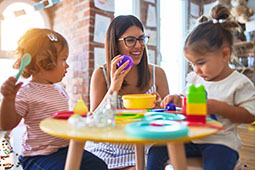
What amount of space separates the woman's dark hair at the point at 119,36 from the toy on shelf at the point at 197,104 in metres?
0.73

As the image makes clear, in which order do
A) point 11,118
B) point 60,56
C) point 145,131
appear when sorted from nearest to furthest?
point 145,131, point 11,118, point 60,56

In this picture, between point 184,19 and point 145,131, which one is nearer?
point 145,131

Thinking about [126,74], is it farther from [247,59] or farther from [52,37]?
[247,59]

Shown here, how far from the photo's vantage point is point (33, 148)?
0.87m

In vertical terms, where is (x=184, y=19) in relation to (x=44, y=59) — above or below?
above

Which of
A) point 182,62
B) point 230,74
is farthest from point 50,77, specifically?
point 182,62

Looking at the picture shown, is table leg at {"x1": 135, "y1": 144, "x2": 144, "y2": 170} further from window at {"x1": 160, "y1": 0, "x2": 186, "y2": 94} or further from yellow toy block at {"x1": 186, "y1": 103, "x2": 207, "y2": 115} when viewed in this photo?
window at {"x1": 160, "y1": 0, "x2": 186, "y2": 94}

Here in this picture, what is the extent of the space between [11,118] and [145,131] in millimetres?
542

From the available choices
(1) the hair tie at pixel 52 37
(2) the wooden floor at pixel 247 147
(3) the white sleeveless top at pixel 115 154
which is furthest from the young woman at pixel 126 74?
(2) the wooden floor at pixel 247 147

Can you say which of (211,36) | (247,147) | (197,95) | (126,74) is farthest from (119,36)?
(247,147)

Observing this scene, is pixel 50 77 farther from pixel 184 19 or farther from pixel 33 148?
pixel 184 19

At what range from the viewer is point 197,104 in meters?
0.59

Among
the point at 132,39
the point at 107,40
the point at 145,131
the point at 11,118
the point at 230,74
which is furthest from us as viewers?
the point at 107,40

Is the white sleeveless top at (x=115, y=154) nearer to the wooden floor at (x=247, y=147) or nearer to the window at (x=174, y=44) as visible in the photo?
the wooden floor at (x=247, y=147)
